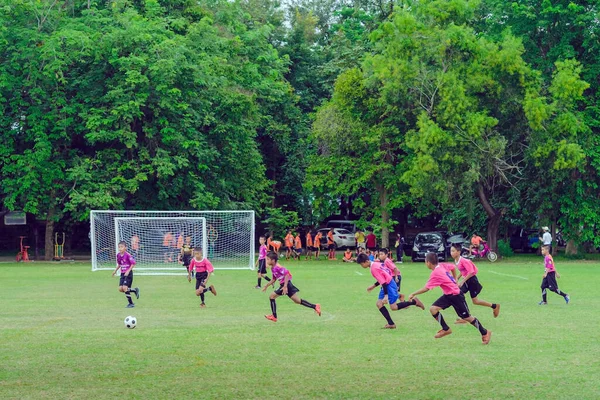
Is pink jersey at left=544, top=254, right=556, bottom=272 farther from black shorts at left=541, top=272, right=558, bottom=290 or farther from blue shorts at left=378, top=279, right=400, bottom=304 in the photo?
blue shorts at left=378, top=279, right=400, bottom=304

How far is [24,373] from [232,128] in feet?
115

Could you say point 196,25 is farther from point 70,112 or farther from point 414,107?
point 414,107

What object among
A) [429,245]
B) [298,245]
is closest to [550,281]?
[429,245]

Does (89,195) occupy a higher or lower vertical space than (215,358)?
higher

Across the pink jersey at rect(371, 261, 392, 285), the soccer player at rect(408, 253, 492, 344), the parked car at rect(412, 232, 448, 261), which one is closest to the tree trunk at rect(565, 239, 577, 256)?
the parked car at rect(412, 232, 448, 261)

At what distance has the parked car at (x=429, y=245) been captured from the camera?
46.0m

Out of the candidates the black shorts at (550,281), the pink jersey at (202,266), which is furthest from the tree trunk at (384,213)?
the pink jersey at (202,266)

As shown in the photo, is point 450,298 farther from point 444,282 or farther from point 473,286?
point 473,286

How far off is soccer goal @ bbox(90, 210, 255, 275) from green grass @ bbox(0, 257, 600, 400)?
39.6 ft

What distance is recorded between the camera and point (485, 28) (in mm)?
50125

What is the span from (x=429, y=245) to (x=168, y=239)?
15135 millimetres

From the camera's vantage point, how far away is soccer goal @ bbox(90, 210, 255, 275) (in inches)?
1495

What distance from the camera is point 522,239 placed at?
2288 inches

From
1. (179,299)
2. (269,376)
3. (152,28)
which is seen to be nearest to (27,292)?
(179,299)
